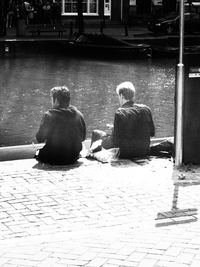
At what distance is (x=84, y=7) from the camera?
48.8 metres

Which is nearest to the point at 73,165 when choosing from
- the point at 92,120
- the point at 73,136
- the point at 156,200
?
the point at 73,136

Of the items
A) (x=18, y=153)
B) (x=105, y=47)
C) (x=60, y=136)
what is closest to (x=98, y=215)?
(x=60, y=136)

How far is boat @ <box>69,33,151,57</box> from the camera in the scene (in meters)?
31.2

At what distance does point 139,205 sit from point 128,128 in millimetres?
2202

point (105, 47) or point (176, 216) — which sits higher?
point (176, 216)

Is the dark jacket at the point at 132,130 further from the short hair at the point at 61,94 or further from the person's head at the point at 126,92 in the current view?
the short hair at the point at 61,94

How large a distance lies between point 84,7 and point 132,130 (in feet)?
132

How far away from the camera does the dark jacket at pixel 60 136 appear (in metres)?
9.43

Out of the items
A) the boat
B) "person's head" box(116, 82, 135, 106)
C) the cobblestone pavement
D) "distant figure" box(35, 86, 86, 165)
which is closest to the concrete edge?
the cobblestone pavement

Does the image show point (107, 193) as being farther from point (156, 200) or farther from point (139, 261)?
point (139, 261)

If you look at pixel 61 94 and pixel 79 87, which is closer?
pixel 61 94

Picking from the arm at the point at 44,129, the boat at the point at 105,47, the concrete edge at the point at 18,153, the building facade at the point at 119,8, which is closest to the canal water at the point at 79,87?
the boat at the point at 105,47

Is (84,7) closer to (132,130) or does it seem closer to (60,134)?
(132,130)

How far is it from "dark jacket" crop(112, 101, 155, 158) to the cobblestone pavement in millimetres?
227
